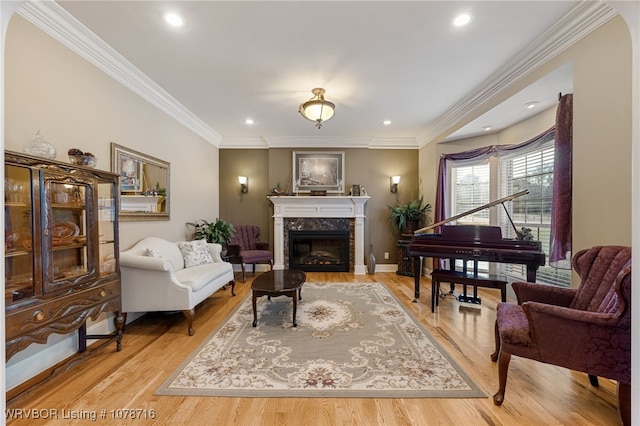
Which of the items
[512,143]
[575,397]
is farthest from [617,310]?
[512,143]

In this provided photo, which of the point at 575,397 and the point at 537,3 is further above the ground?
the point at 537,3

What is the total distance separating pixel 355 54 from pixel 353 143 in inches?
112

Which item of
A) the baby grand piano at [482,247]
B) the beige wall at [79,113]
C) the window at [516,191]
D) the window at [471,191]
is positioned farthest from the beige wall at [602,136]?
the beige wall at [79,113]

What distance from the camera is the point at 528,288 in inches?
79.8

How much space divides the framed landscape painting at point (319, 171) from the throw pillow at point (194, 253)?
7.45 feet

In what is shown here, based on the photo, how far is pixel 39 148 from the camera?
182cm

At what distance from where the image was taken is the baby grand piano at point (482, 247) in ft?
8.77

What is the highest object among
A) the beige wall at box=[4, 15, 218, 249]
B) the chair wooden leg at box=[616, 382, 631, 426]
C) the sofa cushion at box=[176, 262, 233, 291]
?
the beige wall at box=[4, 15, 218, 249]

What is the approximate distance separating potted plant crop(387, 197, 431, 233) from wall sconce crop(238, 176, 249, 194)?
3.18 meters

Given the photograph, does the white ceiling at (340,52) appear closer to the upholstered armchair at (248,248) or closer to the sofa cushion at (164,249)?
the sofa cushion at (164,249)

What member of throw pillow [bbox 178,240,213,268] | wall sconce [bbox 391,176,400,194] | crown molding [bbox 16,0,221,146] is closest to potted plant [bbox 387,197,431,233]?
wall sconce [bbox 391,176,400,194]

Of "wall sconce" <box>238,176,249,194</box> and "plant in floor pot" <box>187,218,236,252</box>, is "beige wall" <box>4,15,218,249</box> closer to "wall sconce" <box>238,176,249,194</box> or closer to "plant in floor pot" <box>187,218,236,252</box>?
"plant in floor pot" <box>187,218,236,252</box>

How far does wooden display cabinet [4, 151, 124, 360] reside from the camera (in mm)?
1588

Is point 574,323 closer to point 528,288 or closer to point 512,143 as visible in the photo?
point 528,288
